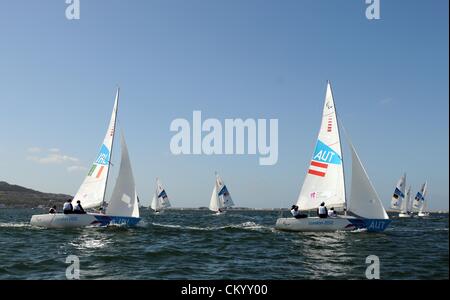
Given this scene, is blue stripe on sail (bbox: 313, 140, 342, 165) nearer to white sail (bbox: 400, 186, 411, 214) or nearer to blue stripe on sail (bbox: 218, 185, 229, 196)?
blue stripe on sail (bbox: 218, 185, 229, 196)

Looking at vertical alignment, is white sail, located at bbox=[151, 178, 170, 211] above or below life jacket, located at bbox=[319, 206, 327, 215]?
below

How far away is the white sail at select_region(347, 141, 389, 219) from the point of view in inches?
1034

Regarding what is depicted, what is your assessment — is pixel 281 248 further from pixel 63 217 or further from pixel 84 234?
pixel 63 217

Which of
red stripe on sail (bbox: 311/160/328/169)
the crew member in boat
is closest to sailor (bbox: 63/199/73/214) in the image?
the crew member in boat

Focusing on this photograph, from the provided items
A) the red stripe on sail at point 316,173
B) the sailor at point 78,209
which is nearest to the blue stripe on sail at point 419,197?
the red stripe on sail at point 316,173

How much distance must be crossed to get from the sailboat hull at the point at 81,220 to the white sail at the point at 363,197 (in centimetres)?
1504

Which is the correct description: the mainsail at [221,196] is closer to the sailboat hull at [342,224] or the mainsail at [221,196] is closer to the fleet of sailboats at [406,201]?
the fleet of sailboats at [406,201]

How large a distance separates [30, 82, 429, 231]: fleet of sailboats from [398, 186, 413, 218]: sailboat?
51.6 m

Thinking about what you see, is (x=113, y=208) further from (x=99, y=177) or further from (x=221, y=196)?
(x=221, y=196)

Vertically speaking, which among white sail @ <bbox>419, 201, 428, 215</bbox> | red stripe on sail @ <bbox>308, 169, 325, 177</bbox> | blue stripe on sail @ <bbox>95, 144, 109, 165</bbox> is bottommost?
white sail @ <bbox>419, 201, 428, 215</bbox>

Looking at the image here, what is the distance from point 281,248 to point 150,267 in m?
7.41

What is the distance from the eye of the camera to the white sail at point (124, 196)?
94.6ft

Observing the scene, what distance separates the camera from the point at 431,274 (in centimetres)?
1317
